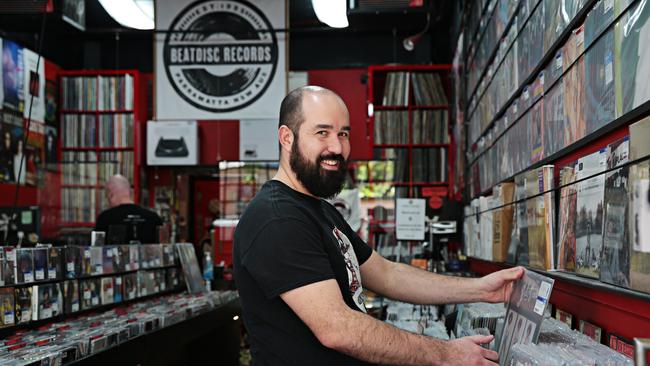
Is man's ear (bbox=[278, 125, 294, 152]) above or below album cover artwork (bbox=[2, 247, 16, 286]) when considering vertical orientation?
above

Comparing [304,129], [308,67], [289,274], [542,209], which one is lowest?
[289,274]

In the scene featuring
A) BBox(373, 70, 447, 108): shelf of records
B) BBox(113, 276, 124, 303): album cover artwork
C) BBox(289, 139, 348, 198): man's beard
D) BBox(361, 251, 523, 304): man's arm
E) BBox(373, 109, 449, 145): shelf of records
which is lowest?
BBox(113, 276, 124, 303): album cover artwork

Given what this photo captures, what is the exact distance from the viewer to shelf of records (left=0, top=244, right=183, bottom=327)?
3.05m

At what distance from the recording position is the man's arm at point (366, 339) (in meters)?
1.76

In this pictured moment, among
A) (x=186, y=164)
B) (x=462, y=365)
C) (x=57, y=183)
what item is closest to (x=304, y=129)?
(x=462, y=365)

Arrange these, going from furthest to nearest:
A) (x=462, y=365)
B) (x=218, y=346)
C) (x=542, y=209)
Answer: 1. (x=218, y=346)
2. (x=542, y=209)
3. (x=462, y=365)

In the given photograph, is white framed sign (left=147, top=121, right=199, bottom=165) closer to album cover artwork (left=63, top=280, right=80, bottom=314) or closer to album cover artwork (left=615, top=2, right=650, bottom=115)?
album cover artwork (left=63, top=280, right=80, bottom=314)

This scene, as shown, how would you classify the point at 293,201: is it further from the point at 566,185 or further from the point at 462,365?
the point at 566,185

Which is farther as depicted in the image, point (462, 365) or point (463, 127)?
point (463, 127)

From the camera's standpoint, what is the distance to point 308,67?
29.6ft

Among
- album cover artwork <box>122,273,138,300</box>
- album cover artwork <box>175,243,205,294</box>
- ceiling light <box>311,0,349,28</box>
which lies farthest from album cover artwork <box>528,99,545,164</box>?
album cover artwork <box>175,243,205,294</box>

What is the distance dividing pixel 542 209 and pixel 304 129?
2.69 feet

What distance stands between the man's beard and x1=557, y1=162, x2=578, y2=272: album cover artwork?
2.12 feet

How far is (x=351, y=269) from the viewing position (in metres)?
2.06
